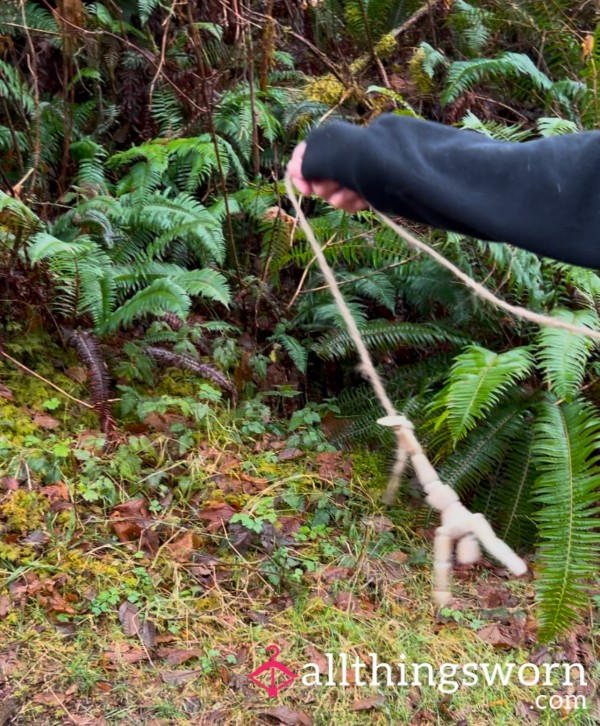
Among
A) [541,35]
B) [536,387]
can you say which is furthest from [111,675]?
[541,35]

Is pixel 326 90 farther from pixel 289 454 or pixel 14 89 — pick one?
pixel 289 454

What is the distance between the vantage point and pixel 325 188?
1115 mm

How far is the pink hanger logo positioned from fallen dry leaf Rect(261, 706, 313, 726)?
46 mm

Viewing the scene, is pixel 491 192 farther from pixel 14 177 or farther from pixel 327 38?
pixel 327 38

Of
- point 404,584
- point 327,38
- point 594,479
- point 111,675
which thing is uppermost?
point 327,38

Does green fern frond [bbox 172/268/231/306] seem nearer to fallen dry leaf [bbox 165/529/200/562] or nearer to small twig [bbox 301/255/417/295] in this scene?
small twig [bbox 301/255/417/295]

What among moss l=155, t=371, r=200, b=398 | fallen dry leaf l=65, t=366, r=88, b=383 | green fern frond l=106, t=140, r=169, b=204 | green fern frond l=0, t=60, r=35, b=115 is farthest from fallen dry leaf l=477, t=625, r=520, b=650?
green fern frond l=0, t=60, r=35, b=115

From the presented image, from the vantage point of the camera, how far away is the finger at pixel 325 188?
1101mm

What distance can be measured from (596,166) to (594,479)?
1.56 m

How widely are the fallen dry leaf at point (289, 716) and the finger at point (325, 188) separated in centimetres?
148

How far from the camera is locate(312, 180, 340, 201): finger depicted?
110 cm

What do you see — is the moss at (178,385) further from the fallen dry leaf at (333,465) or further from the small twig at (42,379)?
the fallen dry leaf at (333,465)

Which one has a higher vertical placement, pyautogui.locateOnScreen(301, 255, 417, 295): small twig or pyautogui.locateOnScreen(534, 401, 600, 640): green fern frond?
pyautogui.locateOnScreen(301, 255, 417, 295): small twig

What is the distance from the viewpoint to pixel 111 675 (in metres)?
1.78
